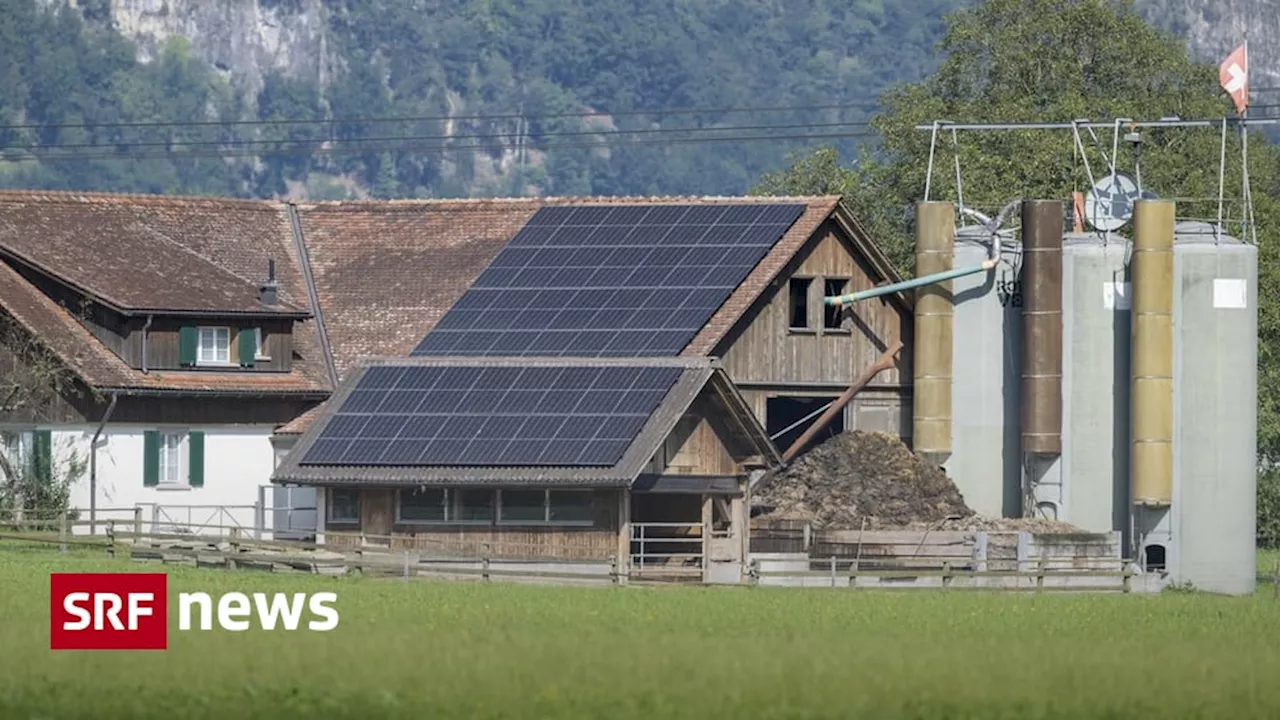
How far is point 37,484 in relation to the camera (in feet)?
245

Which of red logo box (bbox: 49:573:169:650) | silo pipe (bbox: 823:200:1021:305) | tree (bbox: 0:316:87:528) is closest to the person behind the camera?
red logo box (bbox: 49:573:169:650)

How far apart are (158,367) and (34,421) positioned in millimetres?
3142

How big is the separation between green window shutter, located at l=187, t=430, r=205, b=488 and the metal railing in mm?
11766

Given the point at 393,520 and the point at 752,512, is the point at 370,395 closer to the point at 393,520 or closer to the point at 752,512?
the point at 393,520

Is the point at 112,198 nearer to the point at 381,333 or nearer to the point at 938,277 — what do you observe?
the point at 381,333

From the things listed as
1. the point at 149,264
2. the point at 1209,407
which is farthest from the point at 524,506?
the point at 1209,407

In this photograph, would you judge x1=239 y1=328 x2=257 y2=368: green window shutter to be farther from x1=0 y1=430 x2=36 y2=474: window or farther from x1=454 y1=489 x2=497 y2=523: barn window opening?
x1=454 y1=489 x2=497 y2=523: barn window opening

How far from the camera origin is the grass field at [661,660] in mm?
40688

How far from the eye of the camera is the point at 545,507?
68.1 meters

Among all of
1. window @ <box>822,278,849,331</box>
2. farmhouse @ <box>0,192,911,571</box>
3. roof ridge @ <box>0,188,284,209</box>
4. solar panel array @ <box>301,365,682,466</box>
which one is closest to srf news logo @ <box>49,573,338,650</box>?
solar panel array @ <box>301,365,682,466</box>

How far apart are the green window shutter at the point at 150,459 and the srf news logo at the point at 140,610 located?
14.0 m

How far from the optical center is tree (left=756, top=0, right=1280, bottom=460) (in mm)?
93625

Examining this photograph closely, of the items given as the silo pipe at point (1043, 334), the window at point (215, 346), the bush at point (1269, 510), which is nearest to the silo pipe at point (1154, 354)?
the silo pipe at point (1043, 334)

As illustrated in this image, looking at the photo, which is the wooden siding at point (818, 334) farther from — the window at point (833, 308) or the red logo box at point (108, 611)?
the red logo box at point (108, 611)
